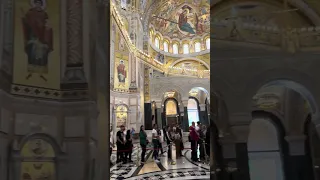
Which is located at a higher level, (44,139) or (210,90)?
(210,90)

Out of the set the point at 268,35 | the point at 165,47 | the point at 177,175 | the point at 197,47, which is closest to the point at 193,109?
the point at 197,47

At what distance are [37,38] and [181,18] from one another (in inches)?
946

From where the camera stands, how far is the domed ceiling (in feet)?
78.0

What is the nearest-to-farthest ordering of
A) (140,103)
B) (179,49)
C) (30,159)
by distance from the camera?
1. (30,159)
2. (140,103)
3. (179,49)

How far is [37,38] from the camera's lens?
68.2 inches

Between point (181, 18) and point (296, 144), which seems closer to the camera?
point (296, 144)

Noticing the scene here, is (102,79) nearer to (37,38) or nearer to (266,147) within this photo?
(37,38)

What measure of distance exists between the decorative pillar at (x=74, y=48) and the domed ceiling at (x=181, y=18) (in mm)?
21971

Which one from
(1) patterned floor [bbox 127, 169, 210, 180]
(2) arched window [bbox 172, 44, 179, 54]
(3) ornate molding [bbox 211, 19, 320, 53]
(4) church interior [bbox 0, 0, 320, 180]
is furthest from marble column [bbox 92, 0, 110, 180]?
(2) arched window [bbox 172, 44, 179, 54]

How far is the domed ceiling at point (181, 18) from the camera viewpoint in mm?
23766

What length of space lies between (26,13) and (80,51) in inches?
16.9

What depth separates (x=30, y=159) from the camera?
65.5 inches

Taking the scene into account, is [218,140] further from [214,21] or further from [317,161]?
[214,21]

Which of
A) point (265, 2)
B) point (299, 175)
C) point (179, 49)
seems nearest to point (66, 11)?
point (265, 2)
